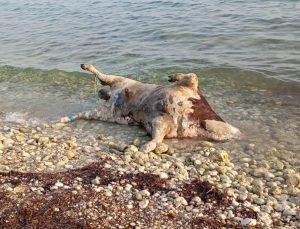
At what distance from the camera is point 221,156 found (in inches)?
298

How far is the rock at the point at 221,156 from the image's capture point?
24.8 feet

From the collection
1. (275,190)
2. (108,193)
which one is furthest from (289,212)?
(108,193)

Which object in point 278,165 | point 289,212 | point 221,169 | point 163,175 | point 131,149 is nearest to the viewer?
point 289,212

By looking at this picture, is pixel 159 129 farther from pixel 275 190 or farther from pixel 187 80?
pixel 275 190

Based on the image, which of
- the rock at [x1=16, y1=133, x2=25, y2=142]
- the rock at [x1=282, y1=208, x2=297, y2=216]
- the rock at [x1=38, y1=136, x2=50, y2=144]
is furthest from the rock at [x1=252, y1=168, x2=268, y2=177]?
the rock at [x1=16, y1=133, x2=25, y2=142]

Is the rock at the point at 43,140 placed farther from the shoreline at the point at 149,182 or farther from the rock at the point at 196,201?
the rock at the point at 196,201

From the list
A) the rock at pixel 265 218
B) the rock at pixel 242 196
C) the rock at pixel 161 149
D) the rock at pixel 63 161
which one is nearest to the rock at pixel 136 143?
the rock at pixel 161 149

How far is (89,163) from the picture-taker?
748cm

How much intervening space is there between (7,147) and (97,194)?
2.78 m

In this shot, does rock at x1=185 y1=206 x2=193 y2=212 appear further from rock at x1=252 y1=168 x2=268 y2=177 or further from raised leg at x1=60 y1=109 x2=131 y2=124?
raised leg at x1=60 y1=109 x2=131 y2=124

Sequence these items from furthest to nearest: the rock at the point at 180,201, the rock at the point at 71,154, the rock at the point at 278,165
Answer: the rock at the point at 71,154 → the rock at the point at 278,165 → the rock at the point at 180,201

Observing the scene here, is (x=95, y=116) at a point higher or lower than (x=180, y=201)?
lower

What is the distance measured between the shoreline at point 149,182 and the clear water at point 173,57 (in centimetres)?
95

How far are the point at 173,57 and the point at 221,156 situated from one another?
790cm
